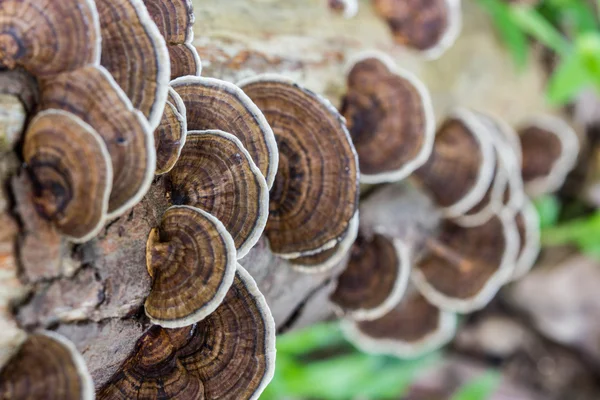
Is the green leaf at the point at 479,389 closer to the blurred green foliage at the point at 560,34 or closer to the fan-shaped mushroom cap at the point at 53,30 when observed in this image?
the blurred green foliage at the point at 560,34

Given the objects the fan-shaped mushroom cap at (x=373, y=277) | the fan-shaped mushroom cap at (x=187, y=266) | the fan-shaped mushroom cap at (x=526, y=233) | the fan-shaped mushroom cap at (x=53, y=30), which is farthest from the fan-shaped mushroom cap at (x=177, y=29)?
the fan-shaped mushroom cap at (x=526, y=233)

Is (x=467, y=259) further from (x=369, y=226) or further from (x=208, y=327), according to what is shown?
(x=208, y=327)

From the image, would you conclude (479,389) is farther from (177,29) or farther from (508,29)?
(177,29)

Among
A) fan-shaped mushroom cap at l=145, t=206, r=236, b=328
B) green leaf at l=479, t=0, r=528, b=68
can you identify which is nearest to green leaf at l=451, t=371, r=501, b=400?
green leaf at l=479, t=0, r=528, b=68

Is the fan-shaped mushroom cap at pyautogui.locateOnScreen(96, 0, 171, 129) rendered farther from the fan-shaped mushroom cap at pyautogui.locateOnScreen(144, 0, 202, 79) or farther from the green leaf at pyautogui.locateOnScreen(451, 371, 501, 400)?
the green leaf at pyautogui.locateOnScreen(451, 371, 501, 400)

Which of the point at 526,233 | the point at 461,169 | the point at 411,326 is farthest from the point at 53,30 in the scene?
the point at 526,233
